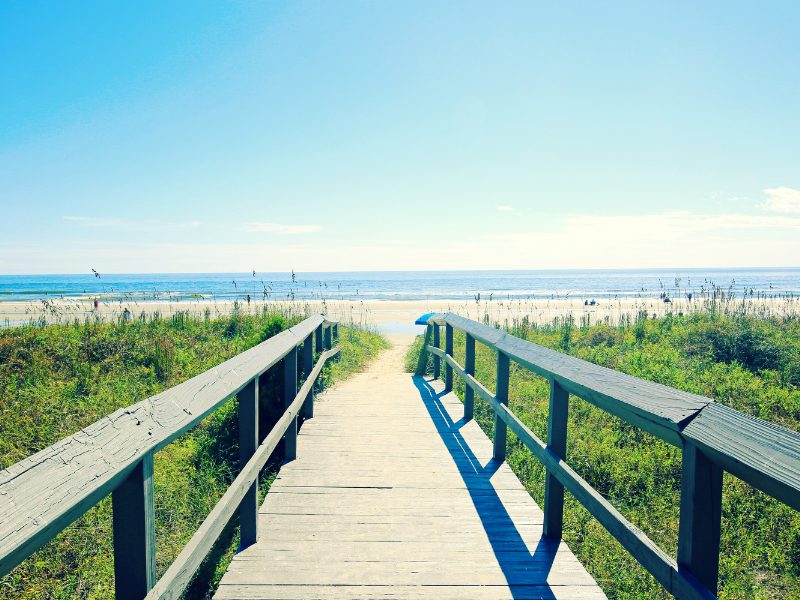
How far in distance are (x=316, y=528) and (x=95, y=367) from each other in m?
6.41

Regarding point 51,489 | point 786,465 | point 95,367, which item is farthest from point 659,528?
point 95,367

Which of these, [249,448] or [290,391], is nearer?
[249,448]

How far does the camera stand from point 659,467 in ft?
14.0

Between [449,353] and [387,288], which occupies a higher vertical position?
[387,288]

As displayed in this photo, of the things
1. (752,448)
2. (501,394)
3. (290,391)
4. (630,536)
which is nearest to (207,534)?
(630,536)

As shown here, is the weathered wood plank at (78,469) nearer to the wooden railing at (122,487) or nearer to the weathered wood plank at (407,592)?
the wooden railing at (122,487)

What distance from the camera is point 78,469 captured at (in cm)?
108

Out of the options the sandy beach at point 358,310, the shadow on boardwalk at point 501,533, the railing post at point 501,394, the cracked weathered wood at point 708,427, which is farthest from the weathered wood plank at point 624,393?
the sandy beach at point 358,310

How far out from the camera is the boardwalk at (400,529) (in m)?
2.36

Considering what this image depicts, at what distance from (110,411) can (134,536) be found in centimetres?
497

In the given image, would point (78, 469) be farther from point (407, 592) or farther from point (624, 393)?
point (624, 393)

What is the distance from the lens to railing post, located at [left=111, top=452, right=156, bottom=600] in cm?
133

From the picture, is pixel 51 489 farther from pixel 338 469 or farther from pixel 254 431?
pixel 338 469

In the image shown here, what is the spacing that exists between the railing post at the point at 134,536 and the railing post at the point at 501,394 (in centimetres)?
276
